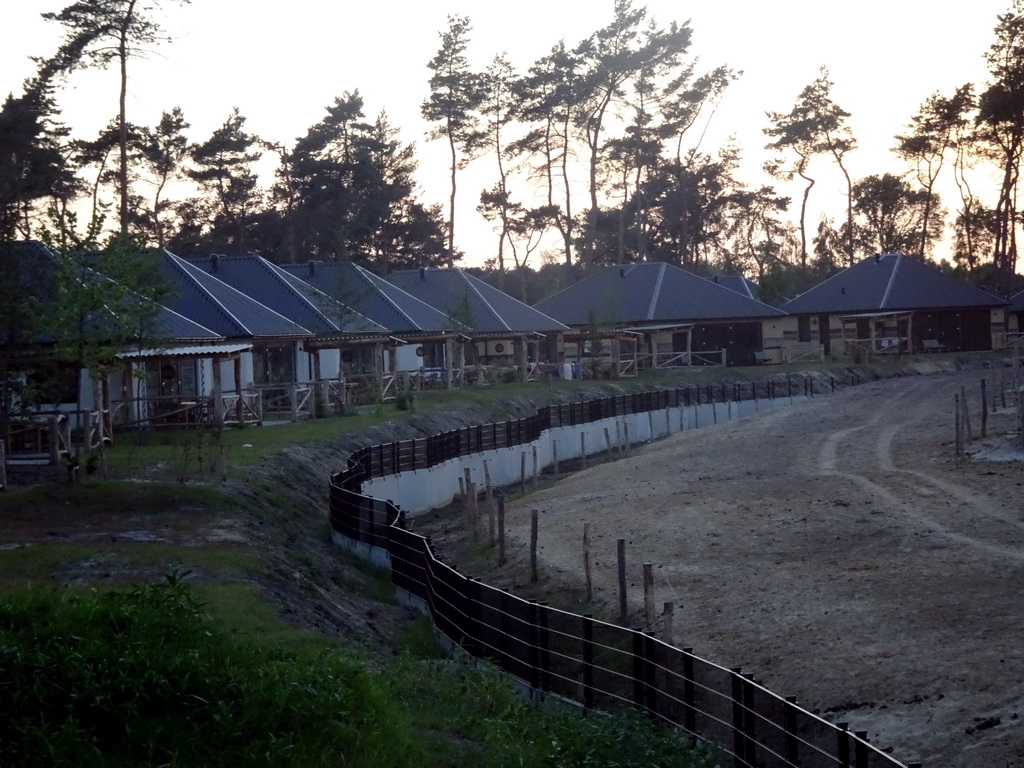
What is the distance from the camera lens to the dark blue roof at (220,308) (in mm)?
39438

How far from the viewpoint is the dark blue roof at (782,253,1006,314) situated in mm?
69625

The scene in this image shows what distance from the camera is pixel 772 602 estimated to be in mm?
17391

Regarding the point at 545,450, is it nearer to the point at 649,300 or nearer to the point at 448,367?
the point at 448,367

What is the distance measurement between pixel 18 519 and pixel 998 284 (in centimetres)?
7084

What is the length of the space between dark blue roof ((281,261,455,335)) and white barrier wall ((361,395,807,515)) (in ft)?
34.1

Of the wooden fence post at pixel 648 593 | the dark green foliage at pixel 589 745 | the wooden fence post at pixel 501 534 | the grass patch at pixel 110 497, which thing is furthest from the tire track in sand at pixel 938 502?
the grass patch at pixel 110 497

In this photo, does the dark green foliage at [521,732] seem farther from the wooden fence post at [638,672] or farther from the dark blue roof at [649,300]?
the dark blue roof at [649,300]

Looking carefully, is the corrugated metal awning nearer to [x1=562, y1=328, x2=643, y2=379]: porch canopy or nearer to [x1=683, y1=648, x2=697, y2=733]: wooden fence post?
[x1=683, y1=648, x2=697, y2=733]: wooden fence post

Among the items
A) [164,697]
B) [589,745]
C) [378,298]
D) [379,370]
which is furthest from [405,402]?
[164,697]

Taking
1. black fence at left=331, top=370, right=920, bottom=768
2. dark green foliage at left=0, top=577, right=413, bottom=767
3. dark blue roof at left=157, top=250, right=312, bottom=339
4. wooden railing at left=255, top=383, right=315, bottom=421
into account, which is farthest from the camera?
dark blue roof at left=157, top=250, right=312, bottom=339

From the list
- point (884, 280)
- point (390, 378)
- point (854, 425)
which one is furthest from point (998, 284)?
point (390, 378)

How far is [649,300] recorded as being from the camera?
68.0m

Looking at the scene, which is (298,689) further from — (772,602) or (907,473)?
(907,473)

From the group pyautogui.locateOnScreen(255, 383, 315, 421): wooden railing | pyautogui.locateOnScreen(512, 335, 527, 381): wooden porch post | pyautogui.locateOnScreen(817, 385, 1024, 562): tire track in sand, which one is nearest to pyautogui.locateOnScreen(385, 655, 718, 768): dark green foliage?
pyautogui.locateOnScreen(817, 385, 1024, 562): tire track in sand
